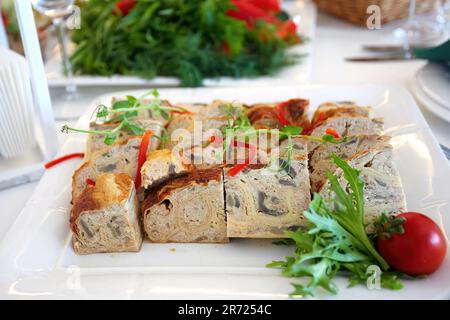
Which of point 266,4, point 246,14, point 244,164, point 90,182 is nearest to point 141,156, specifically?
point 90,182

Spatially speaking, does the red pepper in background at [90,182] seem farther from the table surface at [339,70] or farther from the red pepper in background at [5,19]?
the red pepper in background at [5,19]

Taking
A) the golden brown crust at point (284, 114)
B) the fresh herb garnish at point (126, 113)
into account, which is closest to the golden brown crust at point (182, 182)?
the fresh herb garnish at point (126, 113)

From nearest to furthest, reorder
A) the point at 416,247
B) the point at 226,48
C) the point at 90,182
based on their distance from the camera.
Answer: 1. the point at 416,247
2. the point at 90,182
3. the point at 226,48

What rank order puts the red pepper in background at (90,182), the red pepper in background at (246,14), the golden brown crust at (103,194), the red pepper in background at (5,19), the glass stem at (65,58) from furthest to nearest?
1. the red pepper in background at (5,19)
2. the red pepper in background at (246,14)
3. the glass stem at (65,58)
4. the red pepper in background at (90,182)
5. the golden brown crust at (103,194)

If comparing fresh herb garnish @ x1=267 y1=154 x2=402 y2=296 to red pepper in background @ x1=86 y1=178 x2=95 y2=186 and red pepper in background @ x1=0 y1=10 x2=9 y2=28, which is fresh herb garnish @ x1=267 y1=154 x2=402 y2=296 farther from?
red pepper in background @ x1=0 y1=10 x2=9 y2=28

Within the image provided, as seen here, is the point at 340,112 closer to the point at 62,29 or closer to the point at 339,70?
the point at 339,70

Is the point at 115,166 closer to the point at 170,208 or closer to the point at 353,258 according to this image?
the point at 170,208
